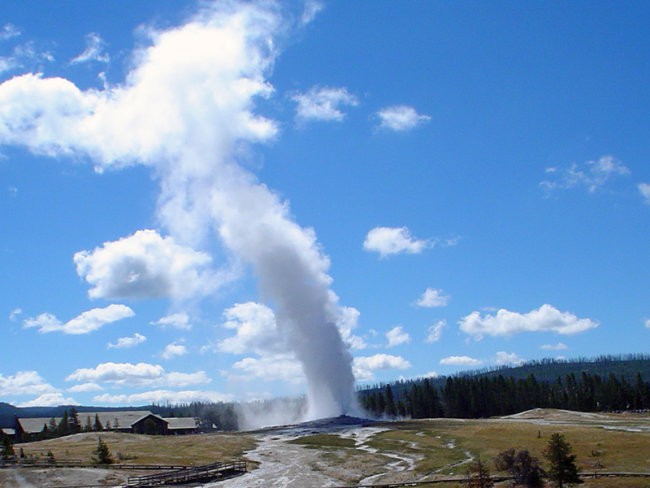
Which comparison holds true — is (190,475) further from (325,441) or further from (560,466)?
(560,466)

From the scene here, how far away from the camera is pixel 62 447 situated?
11138 centimetres

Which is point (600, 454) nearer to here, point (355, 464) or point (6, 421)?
point (355, 464)

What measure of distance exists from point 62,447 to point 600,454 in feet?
285

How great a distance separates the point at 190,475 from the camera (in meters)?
71.8

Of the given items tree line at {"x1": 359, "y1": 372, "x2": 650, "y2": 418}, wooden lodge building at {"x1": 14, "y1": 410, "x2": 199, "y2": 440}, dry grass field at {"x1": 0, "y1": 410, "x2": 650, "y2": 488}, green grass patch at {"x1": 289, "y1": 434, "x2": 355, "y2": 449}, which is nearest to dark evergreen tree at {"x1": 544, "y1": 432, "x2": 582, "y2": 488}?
dry grass field at {"x1": 0, "y1": 410, "x2": 650, "y2": 488}

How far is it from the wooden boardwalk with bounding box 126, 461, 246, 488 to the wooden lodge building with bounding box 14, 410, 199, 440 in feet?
303

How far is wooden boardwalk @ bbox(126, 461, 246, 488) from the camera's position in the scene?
2648 inches

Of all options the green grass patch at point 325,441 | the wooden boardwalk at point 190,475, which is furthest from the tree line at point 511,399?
the wooden boardwalk at point 190,475

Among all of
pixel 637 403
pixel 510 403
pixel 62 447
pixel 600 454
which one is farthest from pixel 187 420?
pixel 600 454

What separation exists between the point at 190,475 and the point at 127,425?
106448 mm

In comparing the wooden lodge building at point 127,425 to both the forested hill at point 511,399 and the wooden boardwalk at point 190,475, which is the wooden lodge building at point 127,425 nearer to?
the forested hill at point 511,399

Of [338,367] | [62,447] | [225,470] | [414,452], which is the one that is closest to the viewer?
[225,470]

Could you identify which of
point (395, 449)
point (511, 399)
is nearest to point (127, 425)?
point (395, 449)

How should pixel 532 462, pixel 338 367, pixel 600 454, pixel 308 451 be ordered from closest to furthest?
pixel 532 462 → pixel 600 454 → pixel 308 451 → pixel 338 367
